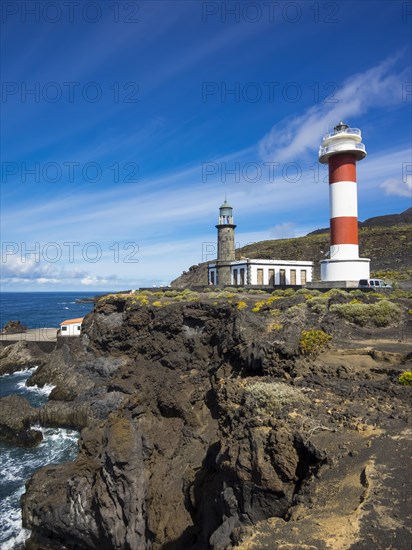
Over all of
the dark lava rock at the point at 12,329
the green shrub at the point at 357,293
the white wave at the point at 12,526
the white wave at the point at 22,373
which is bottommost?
the white wave at the point at 12,526

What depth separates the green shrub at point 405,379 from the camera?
1021 cm

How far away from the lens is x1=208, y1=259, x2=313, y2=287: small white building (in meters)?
40.0

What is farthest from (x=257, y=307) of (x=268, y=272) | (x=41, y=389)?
(x=268, y=272)

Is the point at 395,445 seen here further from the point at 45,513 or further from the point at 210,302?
the point at 210,302

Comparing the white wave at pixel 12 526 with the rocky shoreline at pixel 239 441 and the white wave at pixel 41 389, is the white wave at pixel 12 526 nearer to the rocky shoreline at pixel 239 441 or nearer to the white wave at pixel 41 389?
the rocky shoreline at pixel 239 441

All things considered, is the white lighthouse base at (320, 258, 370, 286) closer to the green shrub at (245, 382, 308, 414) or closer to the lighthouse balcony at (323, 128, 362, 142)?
the lighthouse balcony at (323, 128, 362, 142)

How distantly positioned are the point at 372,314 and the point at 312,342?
18.5ft

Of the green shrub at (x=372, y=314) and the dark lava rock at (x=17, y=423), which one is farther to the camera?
the dark lava rock at (x=17, y=423)

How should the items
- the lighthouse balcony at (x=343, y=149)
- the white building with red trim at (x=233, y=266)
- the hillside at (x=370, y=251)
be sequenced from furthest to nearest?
the hillside at (x=370, y=251)
the white building with red trim at (x=233, y=266)
the lighthouse balcony at (x=343, y=149)

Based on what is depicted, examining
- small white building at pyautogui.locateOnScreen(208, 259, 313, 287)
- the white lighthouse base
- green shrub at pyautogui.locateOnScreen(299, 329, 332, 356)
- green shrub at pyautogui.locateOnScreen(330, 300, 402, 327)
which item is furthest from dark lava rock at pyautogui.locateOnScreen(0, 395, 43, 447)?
small white building at pyautogui.locateOnScreen(208, 259, 313, 287)

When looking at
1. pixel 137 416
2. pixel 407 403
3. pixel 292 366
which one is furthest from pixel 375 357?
pixel 137 416

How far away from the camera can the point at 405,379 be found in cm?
1027

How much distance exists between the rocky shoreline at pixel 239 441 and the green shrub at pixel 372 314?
0.33 metres

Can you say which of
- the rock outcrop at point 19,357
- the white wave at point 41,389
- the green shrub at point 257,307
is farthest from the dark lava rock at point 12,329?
the green shrub at point 257,307
